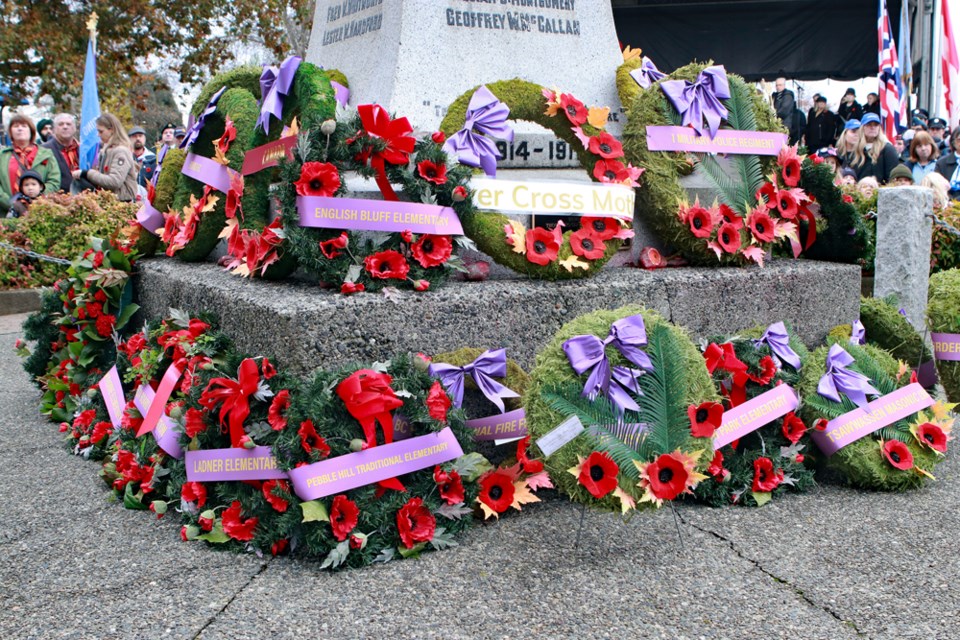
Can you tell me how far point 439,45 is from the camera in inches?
169

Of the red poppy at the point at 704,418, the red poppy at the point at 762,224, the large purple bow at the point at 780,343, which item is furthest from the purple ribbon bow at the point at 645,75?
the red poppy at the point at 704,418

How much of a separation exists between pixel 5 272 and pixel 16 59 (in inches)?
422

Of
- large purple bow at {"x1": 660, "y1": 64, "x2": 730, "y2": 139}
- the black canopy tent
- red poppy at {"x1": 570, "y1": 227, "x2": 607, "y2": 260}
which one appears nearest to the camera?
red poppy at {"x1": 570, "y1": 227, "x2": 607, "y2": 260}

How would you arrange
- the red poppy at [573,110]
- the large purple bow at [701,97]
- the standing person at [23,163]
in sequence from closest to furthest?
the red poppy at [573,110] → the large purple bow at [701,97] → the standing person at [23,163]

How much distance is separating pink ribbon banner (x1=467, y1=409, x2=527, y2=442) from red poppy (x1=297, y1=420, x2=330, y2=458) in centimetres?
69

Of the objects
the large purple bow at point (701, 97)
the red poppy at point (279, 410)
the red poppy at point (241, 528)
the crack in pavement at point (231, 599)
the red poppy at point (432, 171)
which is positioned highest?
the large purple bow at point (701, 97)

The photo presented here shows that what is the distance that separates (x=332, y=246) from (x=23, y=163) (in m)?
7.79

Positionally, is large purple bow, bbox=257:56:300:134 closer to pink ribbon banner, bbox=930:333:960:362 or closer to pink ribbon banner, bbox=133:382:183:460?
pink ribbon banner, bbox=133:382:183:460

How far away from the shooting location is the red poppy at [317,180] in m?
3.24

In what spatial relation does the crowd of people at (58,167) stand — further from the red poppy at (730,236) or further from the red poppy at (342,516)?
the red poppy at (342,516)

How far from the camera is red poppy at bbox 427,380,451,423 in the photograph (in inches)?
118

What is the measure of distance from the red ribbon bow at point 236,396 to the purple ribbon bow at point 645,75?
255 cm

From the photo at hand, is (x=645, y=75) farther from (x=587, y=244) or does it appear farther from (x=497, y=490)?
(x=497, y=490)

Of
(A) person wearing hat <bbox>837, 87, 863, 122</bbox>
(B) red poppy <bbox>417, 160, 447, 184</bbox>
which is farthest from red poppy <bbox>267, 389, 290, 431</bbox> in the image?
(A) person wearing hat <bbox>837, 87, 863, 122</bbox>
